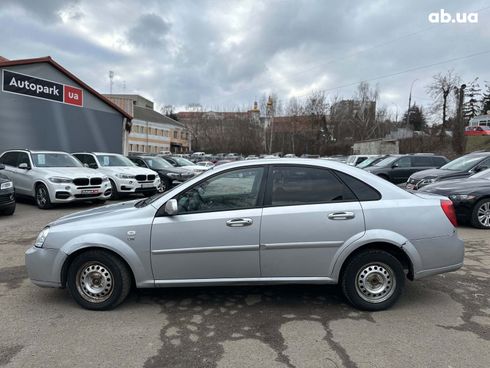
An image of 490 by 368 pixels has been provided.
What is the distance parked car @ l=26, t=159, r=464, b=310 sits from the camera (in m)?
3.92

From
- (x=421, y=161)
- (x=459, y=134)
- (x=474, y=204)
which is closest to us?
(x=474, y=204)

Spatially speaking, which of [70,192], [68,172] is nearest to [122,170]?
[68,172]

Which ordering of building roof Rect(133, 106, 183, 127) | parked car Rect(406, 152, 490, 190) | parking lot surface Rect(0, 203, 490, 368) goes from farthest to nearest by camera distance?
building roof Rect(133, 106, 183, 127), parked car Rect(406, 152, 490, 190), parking lot surface Rect(0, 203, 490, 368)

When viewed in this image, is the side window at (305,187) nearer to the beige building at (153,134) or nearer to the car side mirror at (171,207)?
the car side mirror at (171,207)

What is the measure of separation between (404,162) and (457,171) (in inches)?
219

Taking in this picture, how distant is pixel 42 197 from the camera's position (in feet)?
36.7

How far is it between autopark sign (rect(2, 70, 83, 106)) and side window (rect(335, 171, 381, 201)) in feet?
55.8

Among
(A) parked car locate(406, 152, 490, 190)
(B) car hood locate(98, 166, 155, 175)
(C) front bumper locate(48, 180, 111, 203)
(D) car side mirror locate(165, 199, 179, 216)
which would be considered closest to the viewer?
(D) car side mirror locate(165, 199, 179, 216)

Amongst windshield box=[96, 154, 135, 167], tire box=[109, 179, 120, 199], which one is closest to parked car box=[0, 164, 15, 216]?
tire box=[109, 179, 120, 199]

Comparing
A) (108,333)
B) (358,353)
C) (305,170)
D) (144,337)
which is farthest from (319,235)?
(108,333)

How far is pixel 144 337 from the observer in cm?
350

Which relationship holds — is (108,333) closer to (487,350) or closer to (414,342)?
(414,342)

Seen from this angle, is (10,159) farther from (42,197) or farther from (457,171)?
(457,171)

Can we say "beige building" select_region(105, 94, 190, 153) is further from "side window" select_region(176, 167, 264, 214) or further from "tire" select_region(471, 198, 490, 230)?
"side window" select_region(176, 167, 264, 214)
